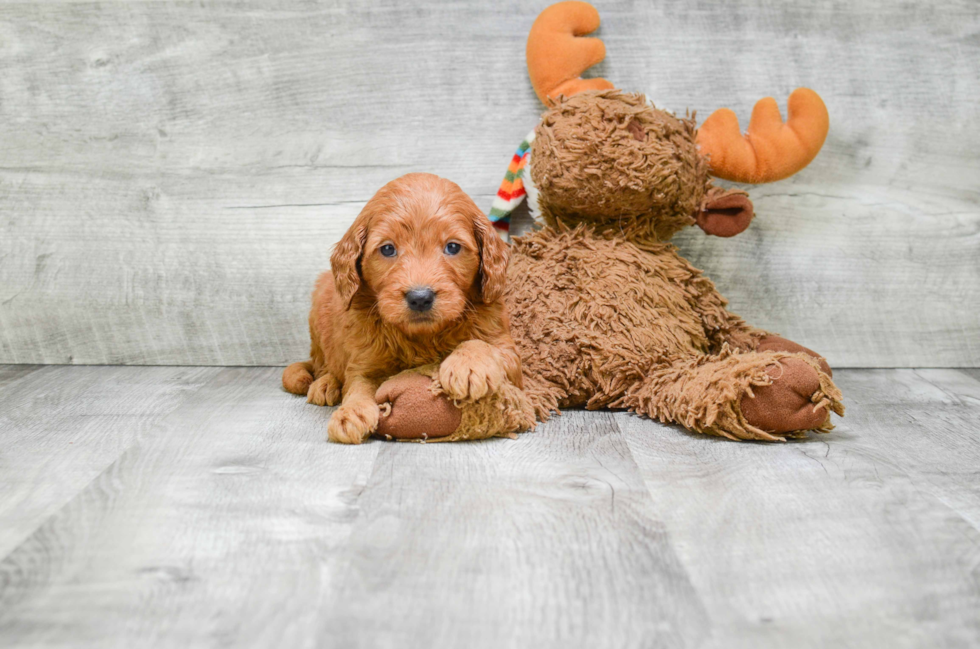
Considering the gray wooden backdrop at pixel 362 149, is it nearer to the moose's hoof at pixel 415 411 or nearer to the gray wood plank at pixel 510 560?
the moose's hoof at pixel 415 411

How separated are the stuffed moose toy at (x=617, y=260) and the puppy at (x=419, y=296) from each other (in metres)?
0.08

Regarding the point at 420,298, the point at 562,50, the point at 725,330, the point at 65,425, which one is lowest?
the point at 725,330

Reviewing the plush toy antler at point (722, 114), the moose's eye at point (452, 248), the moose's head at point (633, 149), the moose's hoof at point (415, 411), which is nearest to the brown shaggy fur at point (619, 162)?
the moose's head at point (633, 149)

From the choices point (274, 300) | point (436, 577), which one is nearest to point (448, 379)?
point (436, 577)

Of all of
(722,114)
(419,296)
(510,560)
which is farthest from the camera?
(722,114)

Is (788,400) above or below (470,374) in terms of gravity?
below

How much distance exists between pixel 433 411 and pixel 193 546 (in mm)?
622

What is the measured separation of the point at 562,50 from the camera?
224 centimetres

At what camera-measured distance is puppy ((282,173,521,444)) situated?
1.68m

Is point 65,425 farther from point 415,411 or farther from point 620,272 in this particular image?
point 620,272

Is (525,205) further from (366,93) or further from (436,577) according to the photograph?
(436,577)

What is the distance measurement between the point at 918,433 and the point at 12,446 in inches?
84.1

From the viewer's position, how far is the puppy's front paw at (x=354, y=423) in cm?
171

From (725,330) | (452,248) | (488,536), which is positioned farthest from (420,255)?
(725,330)
